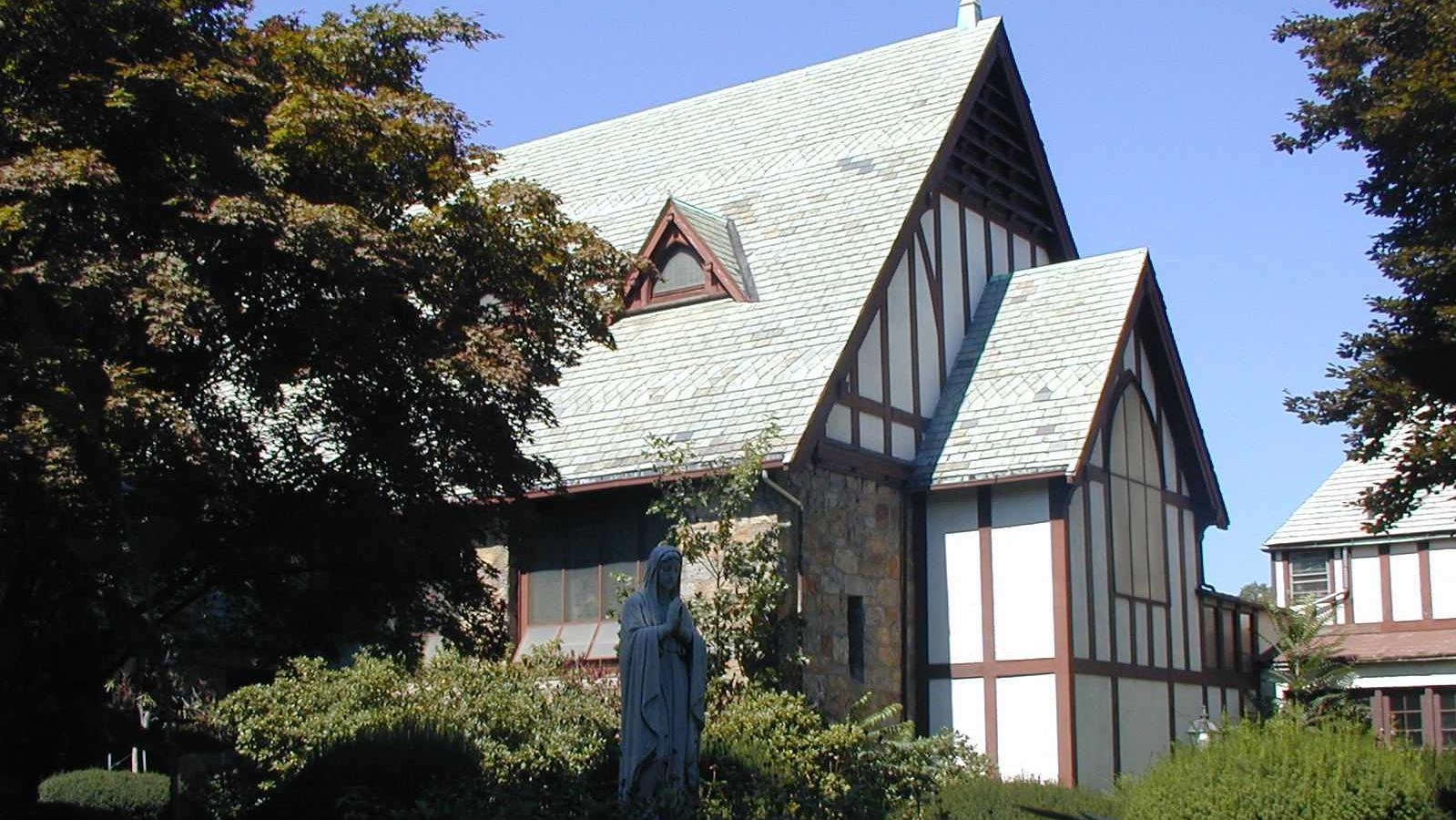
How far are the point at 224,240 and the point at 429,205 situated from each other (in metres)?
2.28

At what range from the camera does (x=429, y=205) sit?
48.4ft

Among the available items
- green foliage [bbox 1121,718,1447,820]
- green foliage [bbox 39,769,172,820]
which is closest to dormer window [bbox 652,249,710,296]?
green foliage [bbox 39,769,172,820]

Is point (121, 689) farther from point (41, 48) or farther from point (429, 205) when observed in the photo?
point (41, 48)

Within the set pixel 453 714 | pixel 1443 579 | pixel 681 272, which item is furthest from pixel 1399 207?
pixel 1443 579

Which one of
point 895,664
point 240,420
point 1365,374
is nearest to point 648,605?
point 240,420

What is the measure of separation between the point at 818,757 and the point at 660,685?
4.53 meters

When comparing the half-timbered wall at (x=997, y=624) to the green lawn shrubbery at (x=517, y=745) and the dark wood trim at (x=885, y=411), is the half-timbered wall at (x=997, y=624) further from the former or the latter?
the dark wood trim at (x=885, y=411)

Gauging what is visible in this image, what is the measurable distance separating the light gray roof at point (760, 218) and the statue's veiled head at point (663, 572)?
209 inches

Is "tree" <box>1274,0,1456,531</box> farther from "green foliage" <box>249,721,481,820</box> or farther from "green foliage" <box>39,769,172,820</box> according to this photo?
"green foliage" <box>39,769,172,820</box>

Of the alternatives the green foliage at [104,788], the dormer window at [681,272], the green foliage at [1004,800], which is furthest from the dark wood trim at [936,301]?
the green foliage at [104,788]

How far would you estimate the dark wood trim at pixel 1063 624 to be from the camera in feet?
65.7

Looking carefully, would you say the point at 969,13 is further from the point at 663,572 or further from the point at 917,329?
the point at 663,572

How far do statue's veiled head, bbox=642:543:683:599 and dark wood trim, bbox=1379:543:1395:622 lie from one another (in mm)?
25051

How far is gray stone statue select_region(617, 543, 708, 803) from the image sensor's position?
1359 cm
